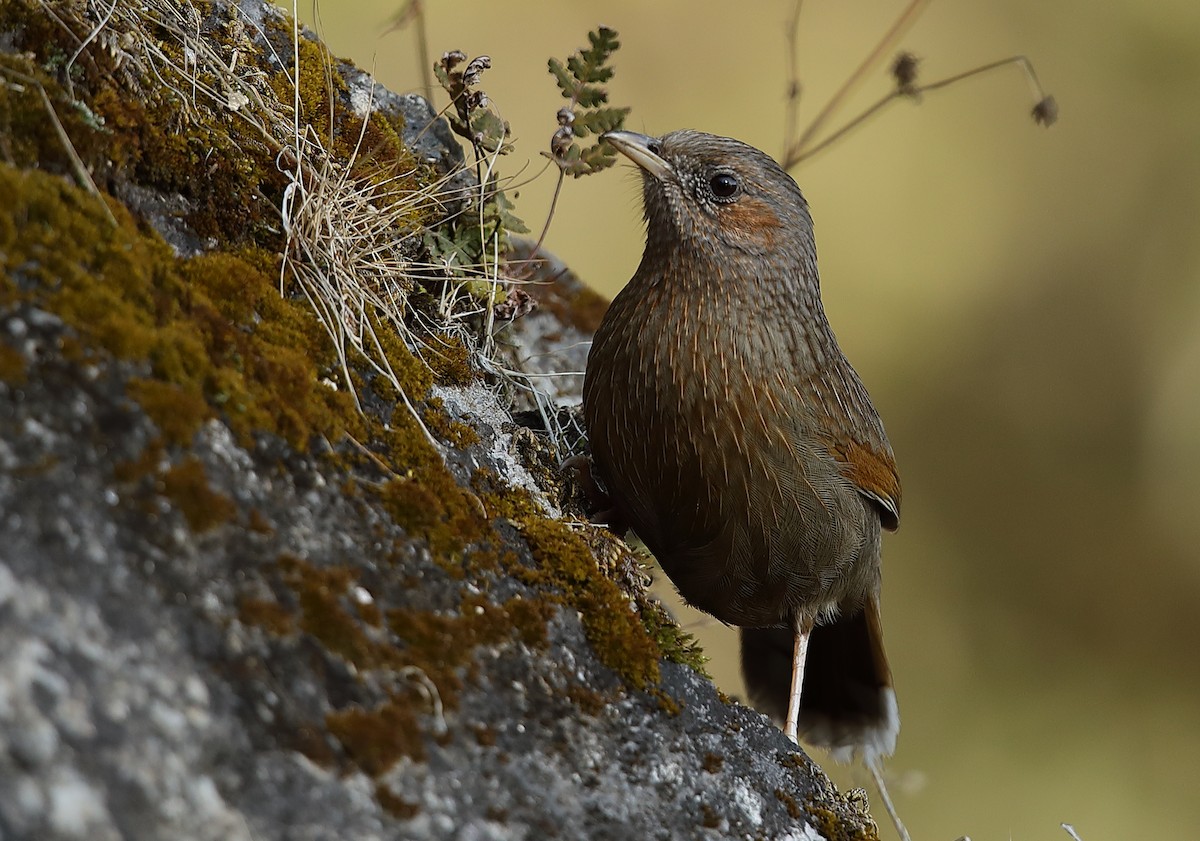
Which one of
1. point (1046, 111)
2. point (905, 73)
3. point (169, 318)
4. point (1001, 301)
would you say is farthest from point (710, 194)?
point (1001, 301)

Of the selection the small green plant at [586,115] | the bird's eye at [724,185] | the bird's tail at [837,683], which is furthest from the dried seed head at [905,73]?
the bird's tail at [837,683]

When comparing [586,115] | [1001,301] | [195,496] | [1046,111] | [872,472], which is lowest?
[195,496]

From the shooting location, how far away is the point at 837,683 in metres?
5.59

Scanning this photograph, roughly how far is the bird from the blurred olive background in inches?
162

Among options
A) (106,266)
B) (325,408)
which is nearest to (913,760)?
(325,408)

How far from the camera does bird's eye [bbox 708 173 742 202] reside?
465 cm

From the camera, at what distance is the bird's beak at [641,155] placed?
4625 millimetres

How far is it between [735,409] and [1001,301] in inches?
262

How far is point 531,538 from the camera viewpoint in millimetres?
3170

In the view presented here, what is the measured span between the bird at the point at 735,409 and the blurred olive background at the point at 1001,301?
412 centimetres

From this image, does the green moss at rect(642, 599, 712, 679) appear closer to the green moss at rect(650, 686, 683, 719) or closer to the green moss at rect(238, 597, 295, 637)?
the green moss at rect(650, 686, 683, 719)

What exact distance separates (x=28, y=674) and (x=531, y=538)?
4.96ft

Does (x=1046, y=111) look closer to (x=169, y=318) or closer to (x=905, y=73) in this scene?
(x=905, y=73)

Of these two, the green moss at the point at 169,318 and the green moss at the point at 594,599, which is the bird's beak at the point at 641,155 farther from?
the green moss at the point at 169,318
